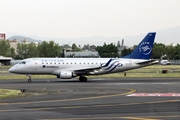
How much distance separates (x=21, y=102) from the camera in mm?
23047

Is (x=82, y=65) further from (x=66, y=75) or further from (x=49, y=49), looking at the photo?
(x=49, y=49)

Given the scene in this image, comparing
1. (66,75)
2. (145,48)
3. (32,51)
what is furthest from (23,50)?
(66,75)

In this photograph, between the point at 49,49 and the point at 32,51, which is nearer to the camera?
the point at 49,49

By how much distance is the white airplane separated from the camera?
151 ft

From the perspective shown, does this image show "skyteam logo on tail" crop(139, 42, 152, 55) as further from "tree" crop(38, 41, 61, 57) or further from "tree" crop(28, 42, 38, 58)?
"tree" crop(28, 42, 38, 58)

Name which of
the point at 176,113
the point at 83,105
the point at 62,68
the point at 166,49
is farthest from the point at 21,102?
the point at 166,49

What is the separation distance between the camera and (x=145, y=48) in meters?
48.6

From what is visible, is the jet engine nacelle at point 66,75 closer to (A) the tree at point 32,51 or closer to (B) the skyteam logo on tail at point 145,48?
(B) the skyteam logo on tail at point 145,48

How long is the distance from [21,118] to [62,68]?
3015 centimetres

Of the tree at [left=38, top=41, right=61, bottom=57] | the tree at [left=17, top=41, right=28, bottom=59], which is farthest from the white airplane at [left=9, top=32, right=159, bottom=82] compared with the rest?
the tree at [left=17, top=41, right=28, bottom=59]

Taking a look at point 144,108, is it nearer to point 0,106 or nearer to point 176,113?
point 176,113

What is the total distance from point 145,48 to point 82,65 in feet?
28.0

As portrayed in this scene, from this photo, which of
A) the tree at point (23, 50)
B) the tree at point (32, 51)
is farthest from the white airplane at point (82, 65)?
the tree at point (23, 50)

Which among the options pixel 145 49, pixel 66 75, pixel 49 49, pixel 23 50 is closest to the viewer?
pixel 66 75
